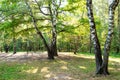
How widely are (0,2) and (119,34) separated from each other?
1831 centimetres

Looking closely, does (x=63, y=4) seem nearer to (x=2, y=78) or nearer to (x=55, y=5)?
(x=55, y=5)

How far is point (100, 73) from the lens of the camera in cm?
1287

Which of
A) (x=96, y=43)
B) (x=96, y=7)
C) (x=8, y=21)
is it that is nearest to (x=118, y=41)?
(x=96, y=7)

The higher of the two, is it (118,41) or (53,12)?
(53,12)

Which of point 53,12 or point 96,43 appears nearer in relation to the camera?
point 96,43

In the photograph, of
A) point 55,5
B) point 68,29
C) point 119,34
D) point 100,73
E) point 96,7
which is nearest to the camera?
point 100,73

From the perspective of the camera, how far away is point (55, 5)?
21.3 m

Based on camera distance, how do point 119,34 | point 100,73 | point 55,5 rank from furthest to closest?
1. point 119,34
2. point 55,5
3. point 100,73

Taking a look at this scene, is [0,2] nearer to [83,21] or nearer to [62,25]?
[62,25]

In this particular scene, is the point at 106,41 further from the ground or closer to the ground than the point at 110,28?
closer to the ground

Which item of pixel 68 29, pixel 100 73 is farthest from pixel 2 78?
pixel 68 29

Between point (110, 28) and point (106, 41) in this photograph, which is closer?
point (110, 28)

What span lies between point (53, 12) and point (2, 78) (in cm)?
999

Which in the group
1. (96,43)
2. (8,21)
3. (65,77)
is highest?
(8,21)
